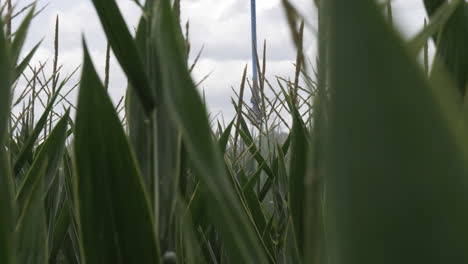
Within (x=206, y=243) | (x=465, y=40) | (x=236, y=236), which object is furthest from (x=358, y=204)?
(x=206, y=243)

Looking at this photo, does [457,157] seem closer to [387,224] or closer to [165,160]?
[387,224]

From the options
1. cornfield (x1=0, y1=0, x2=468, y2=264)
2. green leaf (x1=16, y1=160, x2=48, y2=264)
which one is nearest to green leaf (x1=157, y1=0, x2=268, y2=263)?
cornfield (x1=0, y1=0, x2=468, y2=264)

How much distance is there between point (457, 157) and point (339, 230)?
0.03m

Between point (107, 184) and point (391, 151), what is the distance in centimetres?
19

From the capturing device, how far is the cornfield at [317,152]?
0.34 ft

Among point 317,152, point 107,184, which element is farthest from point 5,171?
point 317,152

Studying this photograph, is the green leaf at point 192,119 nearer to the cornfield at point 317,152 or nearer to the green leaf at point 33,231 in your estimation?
the cornfield at point 317,152

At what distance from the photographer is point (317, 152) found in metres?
0.15

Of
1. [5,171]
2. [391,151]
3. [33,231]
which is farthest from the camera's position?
[33,231]

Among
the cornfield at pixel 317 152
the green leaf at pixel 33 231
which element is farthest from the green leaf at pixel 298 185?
the green leaf at pixel 33 231

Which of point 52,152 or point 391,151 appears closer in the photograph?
point 391,151

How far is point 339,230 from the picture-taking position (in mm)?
112

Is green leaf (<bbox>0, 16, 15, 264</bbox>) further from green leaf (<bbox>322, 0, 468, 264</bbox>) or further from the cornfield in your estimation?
green leaf (<bbox>322, 0, 468, 264</bbox>)

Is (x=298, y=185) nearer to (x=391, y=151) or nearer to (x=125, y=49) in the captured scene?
(x=125, y=49)
